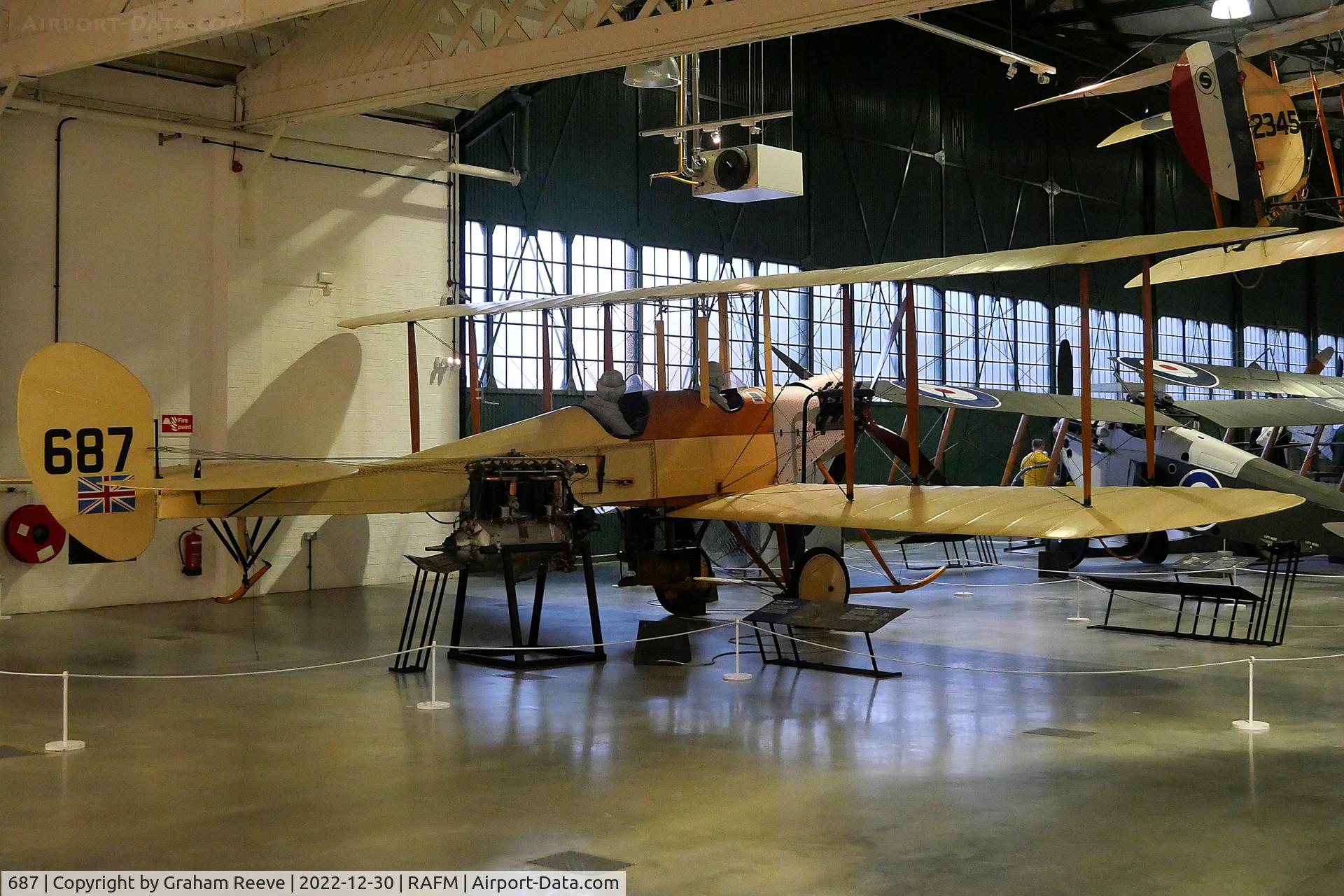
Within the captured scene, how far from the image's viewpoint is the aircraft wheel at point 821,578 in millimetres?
11633

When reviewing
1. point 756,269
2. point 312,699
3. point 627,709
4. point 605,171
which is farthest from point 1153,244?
point 756,269

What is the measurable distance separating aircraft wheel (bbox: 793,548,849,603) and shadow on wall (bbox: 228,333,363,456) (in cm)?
697

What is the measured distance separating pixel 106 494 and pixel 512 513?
2903 mm

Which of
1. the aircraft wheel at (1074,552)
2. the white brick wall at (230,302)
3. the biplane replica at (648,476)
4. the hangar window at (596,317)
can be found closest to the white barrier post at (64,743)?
the biplane replica at (648,476)

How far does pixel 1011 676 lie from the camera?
31.0 feet

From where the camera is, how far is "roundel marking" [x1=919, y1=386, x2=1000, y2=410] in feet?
50.5

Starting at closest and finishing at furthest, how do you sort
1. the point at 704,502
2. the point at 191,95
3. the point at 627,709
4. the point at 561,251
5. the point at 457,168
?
the point at 627,709 < the point at 704,502 < the point at 191,95 < the point at 457,168 < the point at 561,251

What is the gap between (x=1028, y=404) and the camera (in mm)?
15508

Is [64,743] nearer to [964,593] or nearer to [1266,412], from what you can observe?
[964,593]

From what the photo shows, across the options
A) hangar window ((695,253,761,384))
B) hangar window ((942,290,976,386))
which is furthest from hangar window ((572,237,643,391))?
hangar window ((942,290,976,386))

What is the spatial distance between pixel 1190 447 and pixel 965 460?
11059 mm

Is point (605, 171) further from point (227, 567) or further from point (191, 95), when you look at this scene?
point (227, 567)

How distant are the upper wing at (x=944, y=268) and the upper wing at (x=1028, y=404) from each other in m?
4.24

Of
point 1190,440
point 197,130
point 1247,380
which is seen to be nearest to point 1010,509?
point 1190,440
